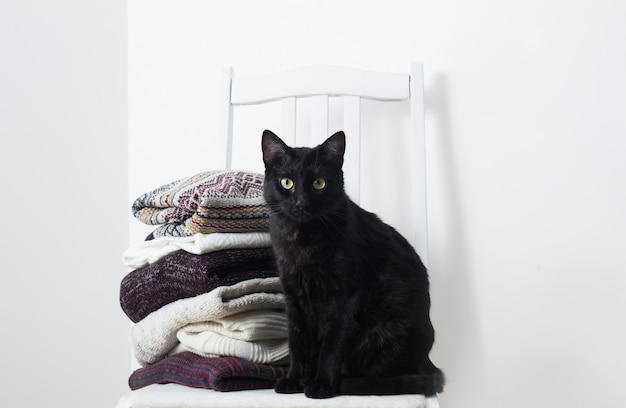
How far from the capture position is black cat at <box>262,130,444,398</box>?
96cm

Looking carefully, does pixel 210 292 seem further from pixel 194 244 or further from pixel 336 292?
pixel 336 292

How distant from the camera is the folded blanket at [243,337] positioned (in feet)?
3.36

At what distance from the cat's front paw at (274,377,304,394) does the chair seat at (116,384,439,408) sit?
0.04ft

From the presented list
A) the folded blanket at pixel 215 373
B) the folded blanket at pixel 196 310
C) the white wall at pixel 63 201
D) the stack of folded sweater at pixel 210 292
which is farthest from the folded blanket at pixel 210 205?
the white wall at pixel 63 201

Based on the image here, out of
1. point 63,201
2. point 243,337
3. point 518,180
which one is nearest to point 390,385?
point 243,337

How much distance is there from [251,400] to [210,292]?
19 centimetres

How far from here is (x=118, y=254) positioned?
5.31ft

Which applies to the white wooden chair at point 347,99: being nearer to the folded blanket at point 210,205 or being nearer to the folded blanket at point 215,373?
the folded blanket at point 210,205

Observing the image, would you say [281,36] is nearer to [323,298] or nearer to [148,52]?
[148,52]

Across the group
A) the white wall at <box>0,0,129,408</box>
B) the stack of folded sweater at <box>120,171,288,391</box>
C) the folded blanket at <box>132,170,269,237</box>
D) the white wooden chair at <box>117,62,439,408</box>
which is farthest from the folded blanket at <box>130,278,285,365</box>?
the white wall at <box>0,0,129,408</box>

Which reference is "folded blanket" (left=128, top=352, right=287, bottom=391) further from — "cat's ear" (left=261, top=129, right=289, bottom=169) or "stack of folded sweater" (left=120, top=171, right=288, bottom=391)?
"cat's ear" (left=261, top=129, right=289, bottom=169)

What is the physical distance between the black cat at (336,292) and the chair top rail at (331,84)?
377mm

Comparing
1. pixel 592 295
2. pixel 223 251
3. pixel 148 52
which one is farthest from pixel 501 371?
pixel 148 52

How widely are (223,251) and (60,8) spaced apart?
88cm
